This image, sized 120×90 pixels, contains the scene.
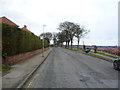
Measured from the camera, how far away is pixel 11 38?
10.2 m

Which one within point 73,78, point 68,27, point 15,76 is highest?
point 68,27

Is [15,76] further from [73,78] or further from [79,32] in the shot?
[79,32]

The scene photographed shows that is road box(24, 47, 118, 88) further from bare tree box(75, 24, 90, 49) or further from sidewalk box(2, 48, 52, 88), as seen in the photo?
bare tree box(75, 24, 90, 49)

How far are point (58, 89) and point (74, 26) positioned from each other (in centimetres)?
4741

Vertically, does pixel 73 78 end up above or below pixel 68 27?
below

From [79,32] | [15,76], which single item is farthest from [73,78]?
[79,32]

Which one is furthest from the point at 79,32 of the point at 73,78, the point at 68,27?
the point at 73,78

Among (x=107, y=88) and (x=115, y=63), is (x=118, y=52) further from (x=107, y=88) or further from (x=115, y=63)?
(x=107, y=88)

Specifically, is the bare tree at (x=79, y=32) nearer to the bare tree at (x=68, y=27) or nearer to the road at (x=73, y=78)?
the bare tree at (x=68, y=27)

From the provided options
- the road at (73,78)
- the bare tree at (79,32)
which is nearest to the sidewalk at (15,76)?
the road at (73,78)

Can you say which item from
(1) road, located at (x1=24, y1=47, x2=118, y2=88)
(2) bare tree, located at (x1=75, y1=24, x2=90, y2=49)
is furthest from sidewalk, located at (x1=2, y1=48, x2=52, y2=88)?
(2) bare tree, located at (x1=75, y1=24, x2=90, y2=49)

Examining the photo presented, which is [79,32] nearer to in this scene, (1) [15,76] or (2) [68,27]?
(2) [68,27]

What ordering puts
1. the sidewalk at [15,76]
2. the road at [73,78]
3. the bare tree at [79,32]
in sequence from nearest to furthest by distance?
1. the sidewalk at [15,76]
2. the road at [73,78]
3. the bare tree at [79,32]

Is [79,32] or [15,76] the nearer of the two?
[15,76]
